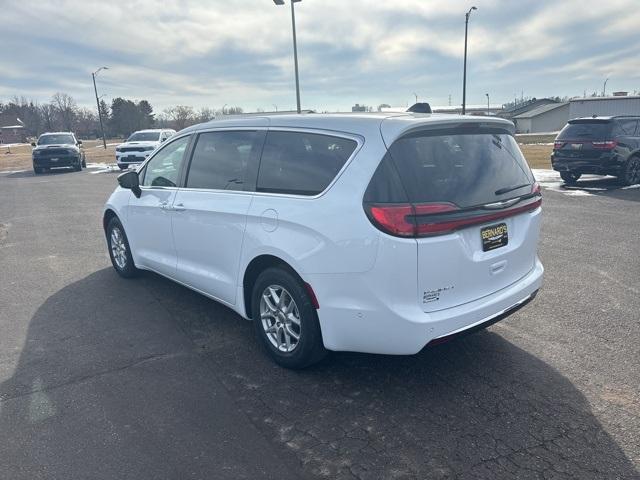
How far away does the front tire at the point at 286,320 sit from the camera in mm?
3504

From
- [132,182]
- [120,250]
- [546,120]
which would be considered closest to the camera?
[132,182]

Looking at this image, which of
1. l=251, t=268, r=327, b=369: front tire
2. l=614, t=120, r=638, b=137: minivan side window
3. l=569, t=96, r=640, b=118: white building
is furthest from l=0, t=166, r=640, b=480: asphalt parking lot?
l=569, t=96, r=640, b=118: white building

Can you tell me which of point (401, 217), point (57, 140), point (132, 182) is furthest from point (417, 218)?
point (57, 140)

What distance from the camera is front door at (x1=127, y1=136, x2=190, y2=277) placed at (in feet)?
16.3

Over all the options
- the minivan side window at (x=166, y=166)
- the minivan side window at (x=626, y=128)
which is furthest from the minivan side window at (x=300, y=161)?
the minivan side window at (x=626, y=128)

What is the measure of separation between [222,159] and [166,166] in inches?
41.7

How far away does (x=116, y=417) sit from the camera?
10.7 feet

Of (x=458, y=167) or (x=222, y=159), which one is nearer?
(x=458, y=167)

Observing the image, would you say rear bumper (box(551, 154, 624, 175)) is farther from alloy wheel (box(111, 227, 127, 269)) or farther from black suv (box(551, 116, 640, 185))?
alloy wheel (box(111, 227, 127, 269))

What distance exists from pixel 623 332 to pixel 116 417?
398 cm

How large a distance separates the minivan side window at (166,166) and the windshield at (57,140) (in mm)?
23036

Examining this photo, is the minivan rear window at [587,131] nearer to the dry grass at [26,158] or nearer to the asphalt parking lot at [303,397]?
the asphalt parking lot at [303,397]

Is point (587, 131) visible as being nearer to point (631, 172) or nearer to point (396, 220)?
point (631, 172)

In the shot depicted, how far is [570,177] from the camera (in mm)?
14117
